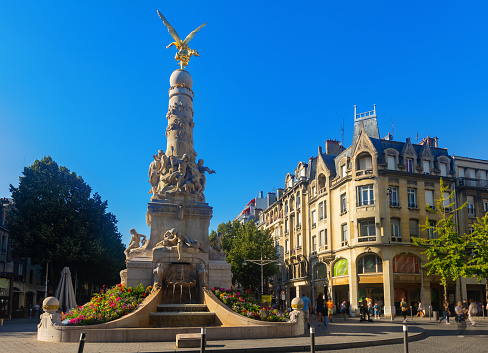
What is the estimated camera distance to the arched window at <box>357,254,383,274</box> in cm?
4372

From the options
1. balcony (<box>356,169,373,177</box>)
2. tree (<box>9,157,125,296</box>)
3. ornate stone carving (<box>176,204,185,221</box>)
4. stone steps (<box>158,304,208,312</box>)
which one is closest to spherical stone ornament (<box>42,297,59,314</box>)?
stone steps (<box>158,304,208,312</box>)

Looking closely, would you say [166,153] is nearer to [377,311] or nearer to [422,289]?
[377,311]

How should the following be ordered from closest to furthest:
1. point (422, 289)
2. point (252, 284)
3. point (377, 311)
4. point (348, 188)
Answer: point (377, 311)
point (422, 289)
point (348, 188)
point (252, 284)

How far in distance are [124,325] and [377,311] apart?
27.5 m

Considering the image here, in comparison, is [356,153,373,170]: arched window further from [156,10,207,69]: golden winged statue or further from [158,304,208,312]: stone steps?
[158,304,208,312]: stone steps

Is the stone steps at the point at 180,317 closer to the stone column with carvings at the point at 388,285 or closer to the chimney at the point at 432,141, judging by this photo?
the stone column with carvings at the point at 388,285

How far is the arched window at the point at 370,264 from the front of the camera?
43.7m

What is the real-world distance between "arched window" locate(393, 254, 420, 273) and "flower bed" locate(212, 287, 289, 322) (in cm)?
2671

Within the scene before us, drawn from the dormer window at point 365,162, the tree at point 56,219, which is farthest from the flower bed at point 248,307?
the dormer window at point 365,162

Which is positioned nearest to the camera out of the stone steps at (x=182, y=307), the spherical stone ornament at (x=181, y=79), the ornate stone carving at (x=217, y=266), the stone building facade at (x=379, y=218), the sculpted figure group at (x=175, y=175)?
the stone steps at (x=182, y=307)

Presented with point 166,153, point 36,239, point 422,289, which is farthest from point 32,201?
point 422,289

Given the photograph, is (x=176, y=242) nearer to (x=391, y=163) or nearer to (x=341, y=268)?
(x=341, y=268)

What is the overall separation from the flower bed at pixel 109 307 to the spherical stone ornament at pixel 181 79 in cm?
1152

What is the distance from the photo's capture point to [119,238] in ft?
167
